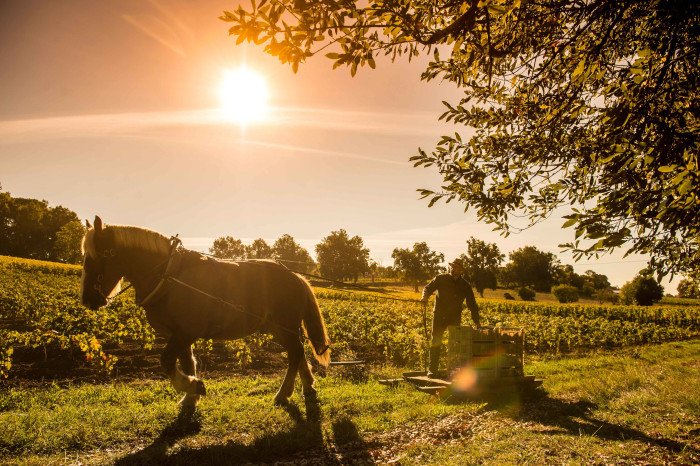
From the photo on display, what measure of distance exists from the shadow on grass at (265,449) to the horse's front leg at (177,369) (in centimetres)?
40

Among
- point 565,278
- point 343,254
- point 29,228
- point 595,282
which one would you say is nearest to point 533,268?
point 565,278

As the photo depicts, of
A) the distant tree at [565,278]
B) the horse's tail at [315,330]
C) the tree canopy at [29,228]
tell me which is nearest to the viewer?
the horse's tail at [315,330]

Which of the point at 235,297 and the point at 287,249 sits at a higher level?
the point at 287,249

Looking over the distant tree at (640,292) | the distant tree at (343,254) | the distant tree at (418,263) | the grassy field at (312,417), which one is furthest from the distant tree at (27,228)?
the distant tree at (640,292)

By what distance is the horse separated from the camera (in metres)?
4.88

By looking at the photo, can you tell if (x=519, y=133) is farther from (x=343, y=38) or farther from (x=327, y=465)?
(x=327, y=465)

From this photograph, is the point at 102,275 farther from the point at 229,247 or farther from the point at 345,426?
the point at 229,247

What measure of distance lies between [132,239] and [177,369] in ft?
5.98

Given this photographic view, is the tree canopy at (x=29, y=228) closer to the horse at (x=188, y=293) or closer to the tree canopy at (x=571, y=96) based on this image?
the horse at (x=188, y=293)

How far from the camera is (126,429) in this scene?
472cm

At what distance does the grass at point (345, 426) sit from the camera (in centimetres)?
409

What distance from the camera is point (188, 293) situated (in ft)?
17.2

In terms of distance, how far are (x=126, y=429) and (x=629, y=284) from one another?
61.5 m

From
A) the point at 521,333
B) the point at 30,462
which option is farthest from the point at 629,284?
the point at 30,462
